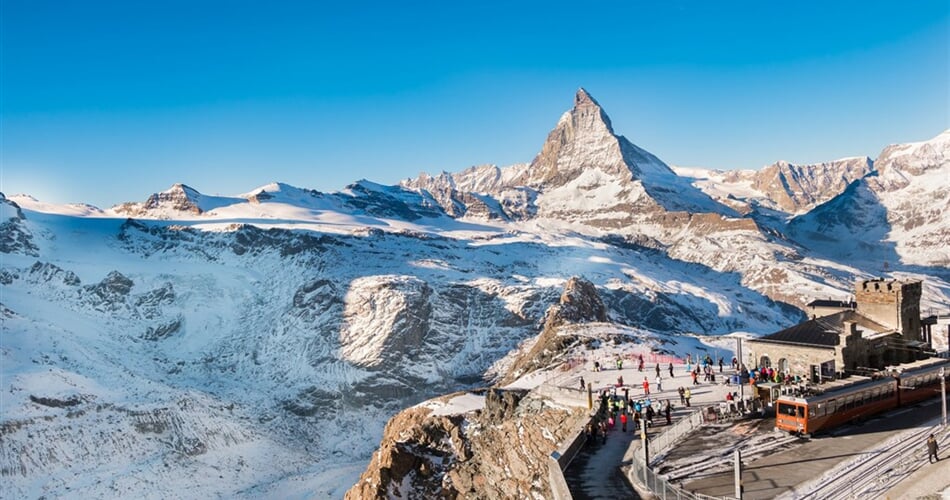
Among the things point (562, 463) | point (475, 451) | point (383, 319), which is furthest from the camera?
point (383, 319)

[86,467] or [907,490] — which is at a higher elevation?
[907,490]

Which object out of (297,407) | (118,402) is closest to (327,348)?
(297,407)

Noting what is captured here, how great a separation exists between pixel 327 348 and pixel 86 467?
57.6 meters

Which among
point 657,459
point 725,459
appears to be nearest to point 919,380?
point 725,459

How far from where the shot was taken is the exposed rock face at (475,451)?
35.1 meters

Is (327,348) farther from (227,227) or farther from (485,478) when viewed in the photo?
(485,478)

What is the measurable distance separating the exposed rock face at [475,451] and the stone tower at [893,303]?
22.0 meters

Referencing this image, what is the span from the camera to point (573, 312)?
10994 cm

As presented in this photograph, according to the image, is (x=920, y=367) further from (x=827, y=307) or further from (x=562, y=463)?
(x=562, y=463)

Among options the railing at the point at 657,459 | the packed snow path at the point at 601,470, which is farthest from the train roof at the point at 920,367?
the packed snow path at the point at 601,470

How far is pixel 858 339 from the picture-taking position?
35.7 metres

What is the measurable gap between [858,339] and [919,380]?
213 inches

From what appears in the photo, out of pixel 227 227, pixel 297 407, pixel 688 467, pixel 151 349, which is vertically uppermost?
pixel 227 227

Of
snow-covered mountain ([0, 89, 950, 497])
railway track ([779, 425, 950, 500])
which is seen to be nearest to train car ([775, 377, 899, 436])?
railway track ([779, 425, 950, 500])
